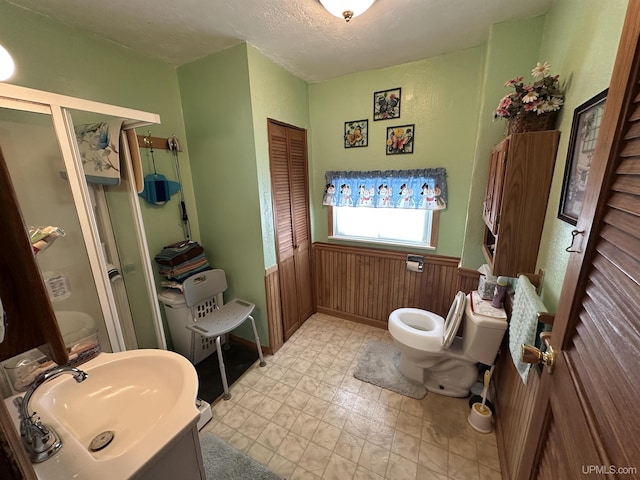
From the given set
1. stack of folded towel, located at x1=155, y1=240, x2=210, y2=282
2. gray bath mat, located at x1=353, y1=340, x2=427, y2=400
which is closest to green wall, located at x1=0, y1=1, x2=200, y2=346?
stack of folded towel, located at x1=155, y1=240, x2=210, y2=282

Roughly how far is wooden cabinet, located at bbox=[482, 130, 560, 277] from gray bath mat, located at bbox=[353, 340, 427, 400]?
3.53 ft

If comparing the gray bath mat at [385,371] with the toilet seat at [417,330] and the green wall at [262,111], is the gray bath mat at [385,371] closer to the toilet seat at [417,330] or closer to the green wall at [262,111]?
the toilet seat at [417,330]

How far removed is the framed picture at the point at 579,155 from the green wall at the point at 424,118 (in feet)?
3.24

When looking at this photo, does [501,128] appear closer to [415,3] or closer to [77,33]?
[415,3]

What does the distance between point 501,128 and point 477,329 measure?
50.9 inches

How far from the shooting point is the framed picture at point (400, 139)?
210cm

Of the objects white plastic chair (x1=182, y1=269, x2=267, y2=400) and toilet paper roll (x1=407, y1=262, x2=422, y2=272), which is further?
toilet paper roll (x1=407, y1=262, x2=422, y2=272)

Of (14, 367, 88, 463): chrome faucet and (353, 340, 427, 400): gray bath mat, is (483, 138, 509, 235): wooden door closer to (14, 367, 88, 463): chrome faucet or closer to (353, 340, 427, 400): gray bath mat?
(353, 340, 427, 400): gray bath mat

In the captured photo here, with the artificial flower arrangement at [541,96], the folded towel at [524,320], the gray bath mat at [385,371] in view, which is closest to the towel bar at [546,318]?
the folded towel at [524,320]

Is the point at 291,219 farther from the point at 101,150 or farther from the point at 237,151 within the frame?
the point at 101,150

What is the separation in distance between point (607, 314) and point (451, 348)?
140 centimetres

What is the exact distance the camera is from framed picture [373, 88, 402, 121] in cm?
208

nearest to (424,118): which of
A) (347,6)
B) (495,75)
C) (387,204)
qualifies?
(495,75)

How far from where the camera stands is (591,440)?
0.50 metres
